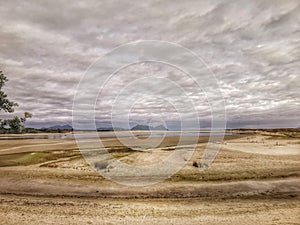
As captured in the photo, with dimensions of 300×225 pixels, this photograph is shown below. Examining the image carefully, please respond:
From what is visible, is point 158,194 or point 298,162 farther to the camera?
point 298,162

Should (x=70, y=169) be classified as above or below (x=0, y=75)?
below

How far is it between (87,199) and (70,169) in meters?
11.6

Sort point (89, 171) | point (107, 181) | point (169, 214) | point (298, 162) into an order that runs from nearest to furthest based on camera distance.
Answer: point (169, 214) → point (107, 181) → point (89, 171) → point (298, 162)

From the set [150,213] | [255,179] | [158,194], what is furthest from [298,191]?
[150,213]

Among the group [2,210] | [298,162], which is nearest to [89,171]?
[2,210]

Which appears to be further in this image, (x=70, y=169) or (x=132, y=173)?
(x=70, y=169)

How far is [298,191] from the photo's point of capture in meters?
18.9

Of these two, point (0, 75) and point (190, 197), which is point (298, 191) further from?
point (0, 75)

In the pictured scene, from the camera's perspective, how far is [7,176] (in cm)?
2494

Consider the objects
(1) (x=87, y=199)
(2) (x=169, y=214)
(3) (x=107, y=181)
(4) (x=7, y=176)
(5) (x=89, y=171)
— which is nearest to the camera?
(2) (x=169, y=214)

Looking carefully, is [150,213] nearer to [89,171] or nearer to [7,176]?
[89,171]

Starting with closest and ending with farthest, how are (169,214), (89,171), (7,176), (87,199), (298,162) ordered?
(169,214) < (87,199) < (7,176) < (89,171) < (298,162)

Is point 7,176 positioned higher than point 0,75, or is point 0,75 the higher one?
point 0,75

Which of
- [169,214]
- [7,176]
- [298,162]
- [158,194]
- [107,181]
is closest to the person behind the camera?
[169,214]
